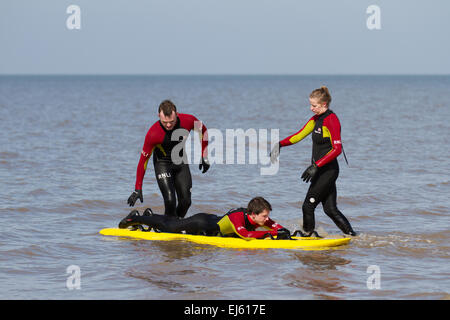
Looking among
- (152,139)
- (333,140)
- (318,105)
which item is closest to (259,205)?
(333,140)

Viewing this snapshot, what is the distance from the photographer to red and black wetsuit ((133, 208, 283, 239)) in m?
9.05

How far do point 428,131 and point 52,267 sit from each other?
75.7 ft

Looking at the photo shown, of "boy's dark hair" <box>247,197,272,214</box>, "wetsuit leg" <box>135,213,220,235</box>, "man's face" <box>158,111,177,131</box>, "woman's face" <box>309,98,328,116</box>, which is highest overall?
"woman's face" <box>309,98,328,116</box>

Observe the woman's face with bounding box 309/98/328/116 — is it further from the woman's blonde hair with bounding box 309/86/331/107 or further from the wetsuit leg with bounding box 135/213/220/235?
the wetsuit leg with bounding box 135/213/220/235

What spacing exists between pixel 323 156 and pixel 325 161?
0.16 meters

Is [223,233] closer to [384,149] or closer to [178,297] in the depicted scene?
[178,297]

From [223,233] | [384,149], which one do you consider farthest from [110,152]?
[223,233]

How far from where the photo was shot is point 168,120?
9203mm

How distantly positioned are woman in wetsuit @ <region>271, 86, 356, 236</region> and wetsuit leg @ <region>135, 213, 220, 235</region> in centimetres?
126

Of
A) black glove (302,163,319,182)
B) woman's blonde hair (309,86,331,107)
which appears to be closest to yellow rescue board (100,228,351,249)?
black glove (302,163,319,182)

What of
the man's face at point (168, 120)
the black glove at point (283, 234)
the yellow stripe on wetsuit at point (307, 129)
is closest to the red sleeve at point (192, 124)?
the man's face at point (168, 120)
